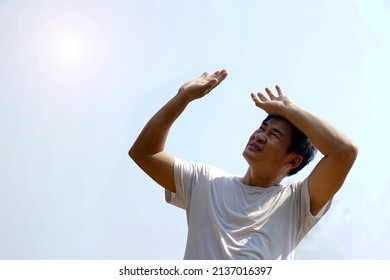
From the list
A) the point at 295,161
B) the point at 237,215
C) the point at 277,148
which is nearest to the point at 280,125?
the point at 277,148

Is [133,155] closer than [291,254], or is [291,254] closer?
[291,254]

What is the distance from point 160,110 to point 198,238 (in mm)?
1140

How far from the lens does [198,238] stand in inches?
204

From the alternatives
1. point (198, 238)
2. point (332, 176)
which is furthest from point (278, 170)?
point (198, 238)

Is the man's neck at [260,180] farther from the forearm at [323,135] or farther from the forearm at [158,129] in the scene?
the forearm at [158,129]

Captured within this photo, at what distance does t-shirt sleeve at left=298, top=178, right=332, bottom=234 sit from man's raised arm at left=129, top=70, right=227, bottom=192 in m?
1.09

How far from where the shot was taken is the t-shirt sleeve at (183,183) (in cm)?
549

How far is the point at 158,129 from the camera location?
5.43m

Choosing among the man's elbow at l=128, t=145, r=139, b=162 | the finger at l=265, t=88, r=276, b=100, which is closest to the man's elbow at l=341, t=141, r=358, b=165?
the finger at l=265, t=88, r=276, b=100

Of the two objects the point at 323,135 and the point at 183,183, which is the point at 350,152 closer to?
the point at 323,135

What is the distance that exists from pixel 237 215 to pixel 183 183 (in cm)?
59

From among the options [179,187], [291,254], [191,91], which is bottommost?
[291,254]

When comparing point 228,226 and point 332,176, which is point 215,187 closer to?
point 228,226

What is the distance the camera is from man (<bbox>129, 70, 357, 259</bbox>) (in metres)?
5.10
